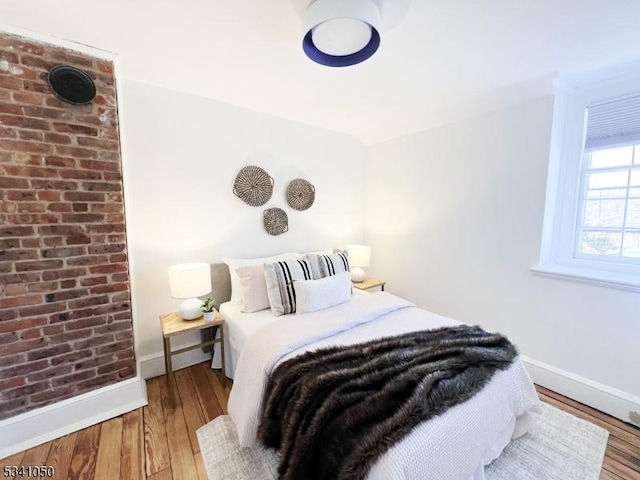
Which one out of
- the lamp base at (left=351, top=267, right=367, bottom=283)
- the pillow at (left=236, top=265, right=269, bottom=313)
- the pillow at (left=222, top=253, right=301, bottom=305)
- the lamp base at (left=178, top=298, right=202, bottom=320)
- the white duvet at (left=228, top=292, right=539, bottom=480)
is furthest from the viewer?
the lamp base at (left=351, top=267, right=367, bottom=283)

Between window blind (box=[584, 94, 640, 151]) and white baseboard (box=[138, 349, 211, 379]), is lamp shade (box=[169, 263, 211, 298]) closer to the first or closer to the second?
white baseboard (box=[138, 349, 211, 379])

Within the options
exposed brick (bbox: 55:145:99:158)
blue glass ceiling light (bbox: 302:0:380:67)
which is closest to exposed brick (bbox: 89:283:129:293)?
exposed brick (bbox: 55:145:99:158)

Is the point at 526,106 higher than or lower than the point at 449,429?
higher

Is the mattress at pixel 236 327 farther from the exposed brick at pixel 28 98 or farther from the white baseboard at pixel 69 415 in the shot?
the exposed brick at pixel 28 98

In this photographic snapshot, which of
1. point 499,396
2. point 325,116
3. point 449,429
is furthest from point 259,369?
point 325,116

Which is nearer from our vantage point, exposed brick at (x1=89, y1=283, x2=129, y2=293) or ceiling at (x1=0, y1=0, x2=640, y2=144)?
ceiling at (x1=0, y1=0, x2=640, y2=144)

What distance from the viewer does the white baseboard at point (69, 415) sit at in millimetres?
1493

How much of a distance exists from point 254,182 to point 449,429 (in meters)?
2.28

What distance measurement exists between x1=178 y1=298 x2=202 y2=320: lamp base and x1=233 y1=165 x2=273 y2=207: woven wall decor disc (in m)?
1.01

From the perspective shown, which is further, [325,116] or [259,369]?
[325,116]

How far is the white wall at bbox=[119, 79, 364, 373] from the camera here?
2037mm

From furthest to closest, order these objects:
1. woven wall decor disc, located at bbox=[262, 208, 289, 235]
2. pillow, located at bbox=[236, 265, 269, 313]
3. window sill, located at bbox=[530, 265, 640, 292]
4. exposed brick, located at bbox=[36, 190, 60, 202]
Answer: woven wall decor disc, located at bbox=[262, 208, 289, 235]
pillow, located at bbox=[236, 265, 269, 313]
window sill, located at bbox=[530, 265, 640, 292]
exposed brick, located at bbox=[36, 190, 60, 202]

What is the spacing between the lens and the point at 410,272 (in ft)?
9.96

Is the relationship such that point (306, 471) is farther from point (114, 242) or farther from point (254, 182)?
point (254, 182)
